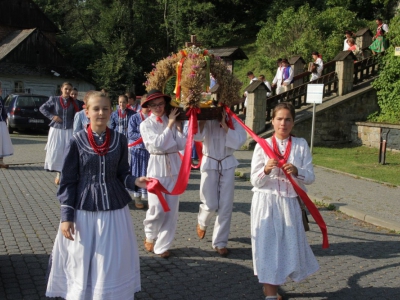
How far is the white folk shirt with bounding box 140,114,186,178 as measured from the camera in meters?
6.04

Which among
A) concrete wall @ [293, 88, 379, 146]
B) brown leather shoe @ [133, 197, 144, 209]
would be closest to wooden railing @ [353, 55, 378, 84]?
concrete wall @ [293, 88, 379, 146]

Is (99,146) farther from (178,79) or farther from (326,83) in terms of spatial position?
(326,83)

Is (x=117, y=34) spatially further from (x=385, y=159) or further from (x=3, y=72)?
(x=385, y=159)

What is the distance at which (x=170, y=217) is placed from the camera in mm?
6098

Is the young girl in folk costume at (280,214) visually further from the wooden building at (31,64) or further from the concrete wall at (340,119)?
the wooden building at (31,64)

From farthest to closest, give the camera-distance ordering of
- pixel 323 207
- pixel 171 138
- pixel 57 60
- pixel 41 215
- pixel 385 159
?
pixel 57 60 < pixel 385 159 < pixel 323 207 < pixel 41 215 < pixel 171 138

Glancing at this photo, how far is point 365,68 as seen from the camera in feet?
64.2

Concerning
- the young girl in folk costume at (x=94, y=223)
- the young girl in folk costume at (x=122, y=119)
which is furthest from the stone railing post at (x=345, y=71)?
the young girl in folk costume at (x=94, y=223)

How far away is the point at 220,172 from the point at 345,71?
1378cm

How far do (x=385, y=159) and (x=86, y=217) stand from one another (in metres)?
12.5

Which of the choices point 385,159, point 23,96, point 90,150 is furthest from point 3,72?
point 90,150

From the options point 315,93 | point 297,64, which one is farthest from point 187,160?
point 297,64

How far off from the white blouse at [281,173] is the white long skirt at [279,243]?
0.08 m

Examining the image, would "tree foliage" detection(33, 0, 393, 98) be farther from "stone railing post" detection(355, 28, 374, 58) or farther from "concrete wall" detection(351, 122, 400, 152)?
"concrete wall" detection(351, 122, 400, 152)
